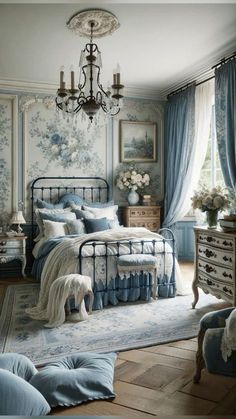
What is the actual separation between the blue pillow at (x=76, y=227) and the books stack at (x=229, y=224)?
2.22 metres

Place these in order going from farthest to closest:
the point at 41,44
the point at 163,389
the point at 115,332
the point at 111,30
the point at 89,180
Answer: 1. the point at 89,180
2. the point at 41,44
3. the point at 111,30
4. the point at 115,332
5. the point at 163,389

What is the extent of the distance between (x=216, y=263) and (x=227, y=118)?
1.96 m

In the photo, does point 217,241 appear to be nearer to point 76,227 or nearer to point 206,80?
point 76,227

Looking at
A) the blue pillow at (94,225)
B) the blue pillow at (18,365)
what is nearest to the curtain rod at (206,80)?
the blue pillow at (94,225)

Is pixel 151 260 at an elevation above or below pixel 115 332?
above

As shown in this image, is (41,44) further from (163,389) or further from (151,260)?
(163,389)

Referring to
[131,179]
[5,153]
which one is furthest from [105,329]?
[5,153]

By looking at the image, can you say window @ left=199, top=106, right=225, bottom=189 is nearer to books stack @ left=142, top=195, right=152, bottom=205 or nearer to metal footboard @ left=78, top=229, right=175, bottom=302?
books stack @ left=142, top=195, right=152, bottom=205

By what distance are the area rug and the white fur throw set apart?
9cm

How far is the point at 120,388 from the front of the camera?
92.6 inches

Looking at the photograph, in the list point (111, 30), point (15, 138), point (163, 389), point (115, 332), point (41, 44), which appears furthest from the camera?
point (15, 138)

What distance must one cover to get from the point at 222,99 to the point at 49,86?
2.95 m

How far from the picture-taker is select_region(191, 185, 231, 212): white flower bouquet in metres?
3.92

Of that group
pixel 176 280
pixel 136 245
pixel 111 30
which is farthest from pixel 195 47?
pixel 176 280
